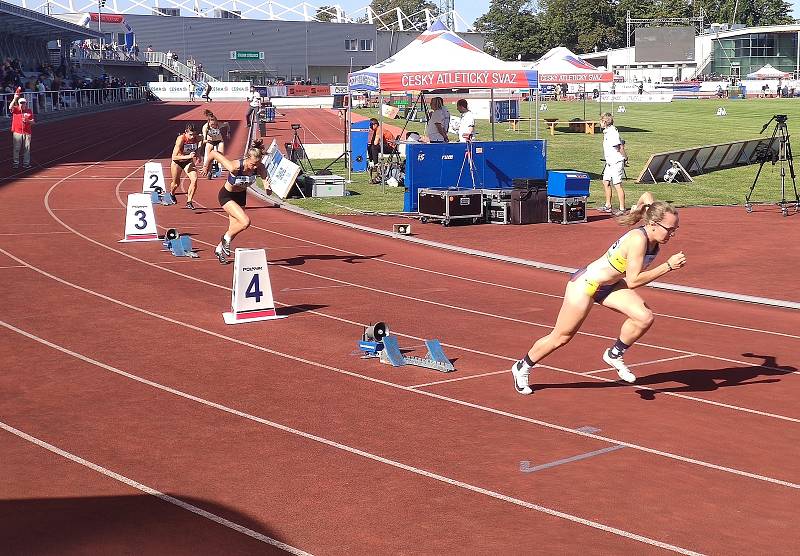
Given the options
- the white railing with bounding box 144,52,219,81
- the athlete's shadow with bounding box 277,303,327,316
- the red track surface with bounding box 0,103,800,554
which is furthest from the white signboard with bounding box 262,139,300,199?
the white railing with bounding box 144,52,219,81

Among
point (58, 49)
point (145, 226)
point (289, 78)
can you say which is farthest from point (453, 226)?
point (289, 78)

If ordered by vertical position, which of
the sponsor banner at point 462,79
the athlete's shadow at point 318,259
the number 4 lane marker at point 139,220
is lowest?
the athlete's shadow at point 318,259

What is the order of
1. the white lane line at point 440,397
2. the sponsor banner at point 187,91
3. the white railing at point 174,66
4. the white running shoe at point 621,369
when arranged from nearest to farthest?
the white lane line at point 440,397 < the white running shoe at point 621,369 < the sponsor banner at point 187,91 < the white railing at point 174,66

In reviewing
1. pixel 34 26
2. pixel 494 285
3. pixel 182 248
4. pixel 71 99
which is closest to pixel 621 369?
pixel 494 285

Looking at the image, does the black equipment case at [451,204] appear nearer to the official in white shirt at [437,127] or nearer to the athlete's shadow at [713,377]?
the official in white shirt at [437,127]

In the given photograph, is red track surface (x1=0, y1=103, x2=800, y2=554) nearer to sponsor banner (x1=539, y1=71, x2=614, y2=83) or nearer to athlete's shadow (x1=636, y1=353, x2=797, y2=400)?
athlete's shadow (x1=636, y1=353, x2=797, y2=400)

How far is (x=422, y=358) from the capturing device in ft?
37.8

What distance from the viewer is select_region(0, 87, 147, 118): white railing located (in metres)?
58.8

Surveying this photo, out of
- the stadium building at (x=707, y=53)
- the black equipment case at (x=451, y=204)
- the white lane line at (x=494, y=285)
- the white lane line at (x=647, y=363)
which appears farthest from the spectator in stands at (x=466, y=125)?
the stadium building at (x=707, y=53)

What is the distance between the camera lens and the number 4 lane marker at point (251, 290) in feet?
43.0

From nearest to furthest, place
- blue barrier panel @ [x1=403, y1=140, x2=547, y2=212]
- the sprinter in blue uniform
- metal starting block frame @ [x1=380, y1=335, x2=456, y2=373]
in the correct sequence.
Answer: the sprinter in blue uniform, metal starting block frame @ [x1=380, y1=335, x2=456, y2=373], blue barrier panel @ [x1=403, y1=140, x2=547, y2=212]

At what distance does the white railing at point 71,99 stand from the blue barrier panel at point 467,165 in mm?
37358

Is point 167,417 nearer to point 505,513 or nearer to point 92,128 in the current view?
point 505,513

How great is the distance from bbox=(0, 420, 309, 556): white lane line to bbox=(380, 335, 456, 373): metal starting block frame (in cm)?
378
